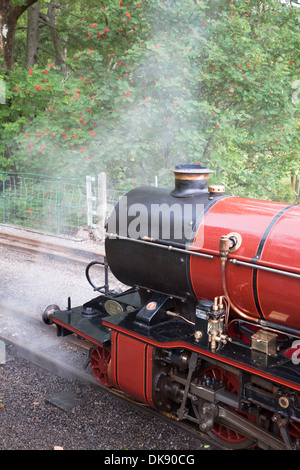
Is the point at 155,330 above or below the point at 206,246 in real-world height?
below

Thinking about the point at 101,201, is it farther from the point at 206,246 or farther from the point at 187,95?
the point at 206,246

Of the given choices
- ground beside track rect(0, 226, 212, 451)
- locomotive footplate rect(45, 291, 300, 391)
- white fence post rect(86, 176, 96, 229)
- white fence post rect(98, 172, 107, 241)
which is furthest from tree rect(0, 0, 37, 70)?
locomotive footplate rect(45, 291, 300, 391)

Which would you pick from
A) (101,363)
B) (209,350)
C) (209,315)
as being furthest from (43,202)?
(209,350)

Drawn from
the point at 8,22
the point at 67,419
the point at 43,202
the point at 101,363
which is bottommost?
the point at 67,419

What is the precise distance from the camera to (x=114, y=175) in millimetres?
12203

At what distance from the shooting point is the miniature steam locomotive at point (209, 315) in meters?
3.81

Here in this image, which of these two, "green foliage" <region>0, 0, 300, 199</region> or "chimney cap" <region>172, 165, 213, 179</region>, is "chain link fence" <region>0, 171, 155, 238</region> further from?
"chimney cap" <region>172, 165, 213, 179</region>

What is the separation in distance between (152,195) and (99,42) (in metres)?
7.71

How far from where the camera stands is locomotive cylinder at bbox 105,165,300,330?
3.85 m

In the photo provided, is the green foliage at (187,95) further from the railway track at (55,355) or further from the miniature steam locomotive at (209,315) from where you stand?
the miniature steam locomotive at (209,315)

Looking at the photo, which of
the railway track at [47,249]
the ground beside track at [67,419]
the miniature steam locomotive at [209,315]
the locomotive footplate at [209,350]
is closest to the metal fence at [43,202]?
the railway track at [47,249]

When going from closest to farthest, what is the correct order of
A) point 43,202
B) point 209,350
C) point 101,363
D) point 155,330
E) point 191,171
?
point 209,350, point 155,330, point 191,171, point 101,363, point 43,202

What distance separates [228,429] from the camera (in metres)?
4.33

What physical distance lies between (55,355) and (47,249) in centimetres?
515
